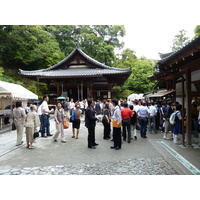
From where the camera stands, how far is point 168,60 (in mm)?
5324

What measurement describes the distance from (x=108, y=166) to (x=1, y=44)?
25109 millimetres

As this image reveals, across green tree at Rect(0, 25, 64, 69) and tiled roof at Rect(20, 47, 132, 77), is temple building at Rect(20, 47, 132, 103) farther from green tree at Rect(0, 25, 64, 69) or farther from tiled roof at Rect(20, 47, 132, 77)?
green tree at Rect(0, 25, 64, 69)

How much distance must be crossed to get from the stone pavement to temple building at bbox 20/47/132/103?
35.6ft

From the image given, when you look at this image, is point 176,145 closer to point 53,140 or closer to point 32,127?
point 53,140

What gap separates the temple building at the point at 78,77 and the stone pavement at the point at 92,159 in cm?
1086

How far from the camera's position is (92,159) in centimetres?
479

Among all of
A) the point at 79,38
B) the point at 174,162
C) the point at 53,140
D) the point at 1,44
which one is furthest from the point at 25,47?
the point at 174,162

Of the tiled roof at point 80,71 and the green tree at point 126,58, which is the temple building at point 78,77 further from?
the green tree at point 126,58

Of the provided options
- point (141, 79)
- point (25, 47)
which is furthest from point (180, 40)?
point (25, 47)

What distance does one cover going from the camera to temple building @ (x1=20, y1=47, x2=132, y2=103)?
54.9ft

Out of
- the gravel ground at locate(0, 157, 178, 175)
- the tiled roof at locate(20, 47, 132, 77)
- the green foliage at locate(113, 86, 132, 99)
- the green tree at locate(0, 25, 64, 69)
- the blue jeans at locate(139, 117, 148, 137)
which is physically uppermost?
the green tree at locate(0, 25, 64, 69)

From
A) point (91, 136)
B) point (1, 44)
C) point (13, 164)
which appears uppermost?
point (1, 44)

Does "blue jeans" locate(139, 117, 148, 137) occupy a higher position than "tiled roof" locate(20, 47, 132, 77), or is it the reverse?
"tiled roof" locate(20, 47, 132, 77)

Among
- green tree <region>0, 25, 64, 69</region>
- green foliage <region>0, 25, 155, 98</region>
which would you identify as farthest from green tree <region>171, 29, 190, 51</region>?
green tree <region>0, 25, 64, 69</region>
